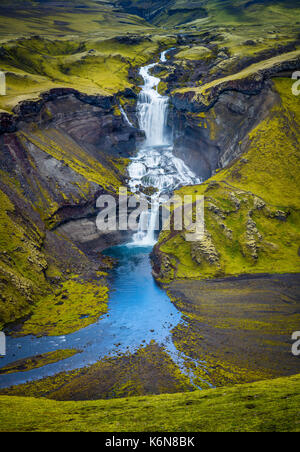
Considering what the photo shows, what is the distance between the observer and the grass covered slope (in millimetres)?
21000

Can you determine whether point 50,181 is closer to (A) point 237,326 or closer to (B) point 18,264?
(B) point 18,264

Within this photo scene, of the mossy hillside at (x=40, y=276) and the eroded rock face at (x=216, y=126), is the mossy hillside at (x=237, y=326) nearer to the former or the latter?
the mossy hillside at (x=40, y=276)

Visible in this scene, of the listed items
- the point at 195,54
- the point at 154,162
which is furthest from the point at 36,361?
the point at 195,54

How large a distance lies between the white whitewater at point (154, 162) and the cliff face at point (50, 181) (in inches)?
246

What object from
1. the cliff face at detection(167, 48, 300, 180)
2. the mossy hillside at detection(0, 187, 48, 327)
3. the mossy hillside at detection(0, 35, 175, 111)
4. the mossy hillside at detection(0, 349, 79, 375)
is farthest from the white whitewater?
the mossy hillside at detection(0, 349, 79, 375)

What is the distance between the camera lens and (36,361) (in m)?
39.5

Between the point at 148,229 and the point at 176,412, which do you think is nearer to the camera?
the point at 176,412

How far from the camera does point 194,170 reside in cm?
9294

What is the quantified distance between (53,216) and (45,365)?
3387 cm

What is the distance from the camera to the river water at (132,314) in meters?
40.4

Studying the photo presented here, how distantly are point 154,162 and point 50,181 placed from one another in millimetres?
36519

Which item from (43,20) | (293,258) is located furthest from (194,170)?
(43,20)

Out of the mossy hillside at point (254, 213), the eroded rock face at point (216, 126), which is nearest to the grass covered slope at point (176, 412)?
the mossy hillside at point (254, 213)

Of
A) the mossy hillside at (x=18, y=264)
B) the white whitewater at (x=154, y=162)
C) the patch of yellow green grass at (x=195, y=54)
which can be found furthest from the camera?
the patch of yellow green grass at (x=195, y=54)
